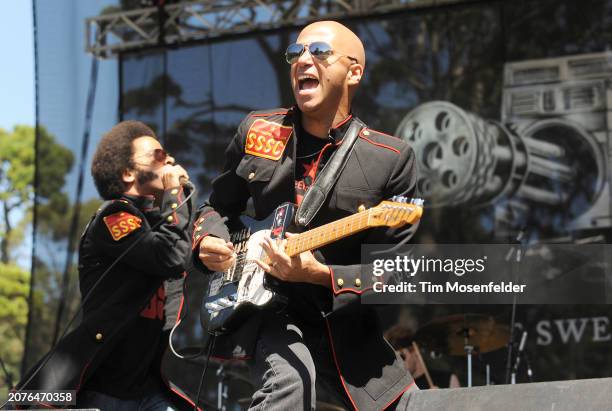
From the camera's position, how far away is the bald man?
3.17 meters

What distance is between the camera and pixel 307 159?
3531 millimetres

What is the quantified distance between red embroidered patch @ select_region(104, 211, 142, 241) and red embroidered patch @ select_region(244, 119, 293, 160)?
952 millimetres

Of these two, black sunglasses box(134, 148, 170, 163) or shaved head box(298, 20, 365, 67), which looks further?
black sunglasses box(134, 148, 170, 163)

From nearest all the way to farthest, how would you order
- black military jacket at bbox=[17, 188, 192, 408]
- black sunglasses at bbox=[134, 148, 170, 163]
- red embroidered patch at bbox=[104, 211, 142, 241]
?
black military jacket at bbox=[17, 188, 192, 408] → red embroidered patch at bbox=[104, 211, 142, 241] → black sunglasses at bbox=[134, 148, 170, 163]

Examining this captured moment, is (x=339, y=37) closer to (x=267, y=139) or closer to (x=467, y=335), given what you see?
(x=267, y=139)

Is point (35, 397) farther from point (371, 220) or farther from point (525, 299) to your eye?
point (525, 299)

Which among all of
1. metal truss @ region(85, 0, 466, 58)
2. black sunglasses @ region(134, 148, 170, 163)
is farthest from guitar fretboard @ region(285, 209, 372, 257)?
metal truss @ region(85, 0, 466, 58)

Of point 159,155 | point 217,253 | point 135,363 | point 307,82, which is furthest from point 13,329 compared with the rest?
point 307,82

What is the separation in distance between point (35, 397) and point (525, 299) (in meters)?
4.11

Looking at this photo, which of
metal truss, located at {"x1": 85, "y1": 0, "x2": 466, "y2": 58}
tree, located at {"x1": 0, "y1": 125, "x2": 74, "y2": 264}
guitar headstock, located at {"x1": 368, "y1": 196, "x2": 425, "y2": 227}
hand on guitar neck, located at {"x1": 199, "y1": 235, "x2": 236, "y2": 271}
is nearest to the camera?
guitar headstock, located at {"x1": 368, "y1": 196, "x2": 425, "y2": 227}

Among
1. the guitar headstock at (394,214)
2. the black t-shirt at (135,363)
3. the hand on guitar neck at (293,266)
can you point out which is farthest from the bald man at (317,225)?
the black t-shirt at (135,363)

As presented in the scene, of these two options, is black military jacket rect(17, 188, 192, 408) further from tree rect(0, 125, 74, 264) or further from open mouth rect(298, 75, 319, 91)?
tree rect(0, 125, 74, 264)

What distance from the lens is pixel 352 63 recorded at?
11.7ft

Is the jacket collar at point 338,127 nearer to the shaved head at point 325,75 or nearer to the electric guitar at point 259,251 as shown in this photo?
the shaved head at point 325,75
